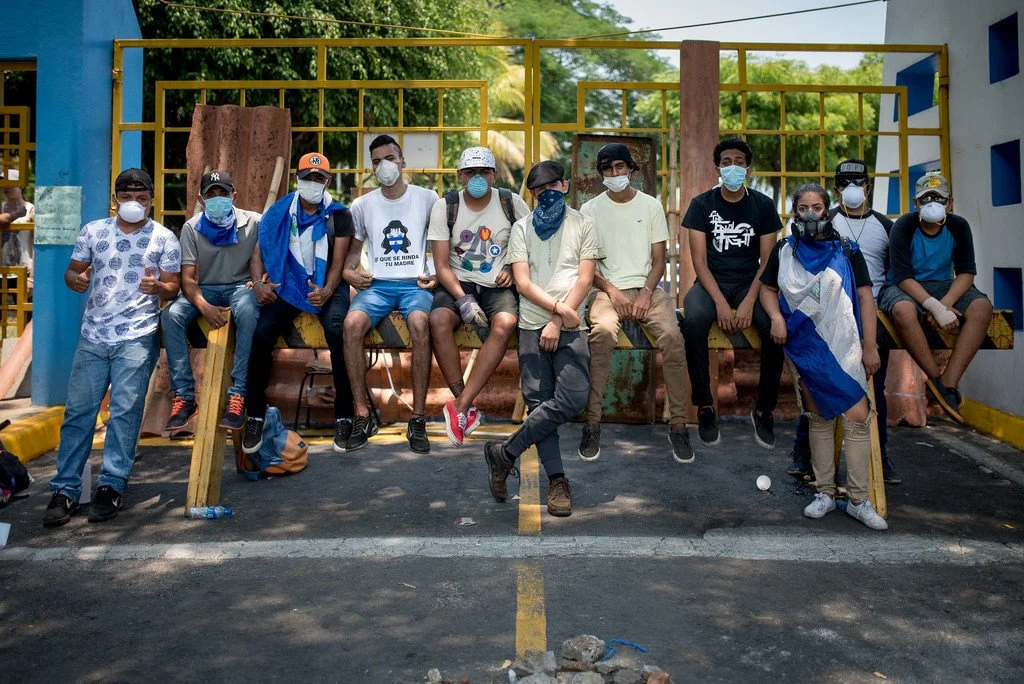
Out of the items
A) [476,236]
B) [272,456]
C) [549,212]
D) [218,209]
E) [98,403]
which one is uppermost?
[218,209]

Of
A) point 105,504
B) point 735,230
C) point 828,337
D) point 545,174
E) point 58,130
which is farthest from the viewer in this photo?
point 58,130

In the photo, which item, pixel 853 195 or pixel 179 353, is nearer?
pixel 179 353

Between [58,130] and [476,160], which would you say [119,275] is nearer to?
[476,160]

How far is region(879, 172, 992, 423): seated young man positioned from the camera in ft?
22.2

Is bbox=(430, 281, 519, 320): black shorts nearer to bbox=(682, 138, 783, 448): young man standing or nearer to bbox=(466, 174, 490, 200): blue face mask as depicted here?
bbox=(466, 174, 490, 200): blue face mask

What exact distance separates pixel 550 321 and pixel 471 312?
0.57 meters

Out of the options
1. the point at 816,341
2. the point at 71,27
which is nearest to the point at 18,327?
the point at 71,27

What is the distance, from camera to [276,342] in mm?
7035

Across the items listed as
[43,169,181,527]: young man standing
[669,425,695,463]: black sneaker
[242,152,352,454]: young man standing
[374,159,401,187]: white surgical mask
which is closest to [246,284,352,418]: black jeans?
[242,152,352,454]: young man standing

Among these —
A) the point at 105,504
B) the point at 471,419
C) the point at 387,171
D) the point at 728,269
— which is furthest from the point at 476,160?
the point at 105,504

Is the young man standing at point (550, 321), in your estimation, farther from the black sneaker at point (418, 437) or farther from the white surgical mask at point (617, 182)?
the white surgical mask at point (617, 182)

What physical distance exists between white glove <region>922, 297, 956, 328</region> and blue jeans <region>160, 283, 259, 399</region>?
180 inches

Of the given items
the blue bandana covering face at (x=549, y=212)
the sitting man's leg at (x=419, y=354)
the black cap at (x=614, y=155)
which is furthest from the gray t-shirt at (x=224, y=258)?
the black cap at (x=614, y=155)

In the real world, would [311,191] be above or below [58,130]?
below
